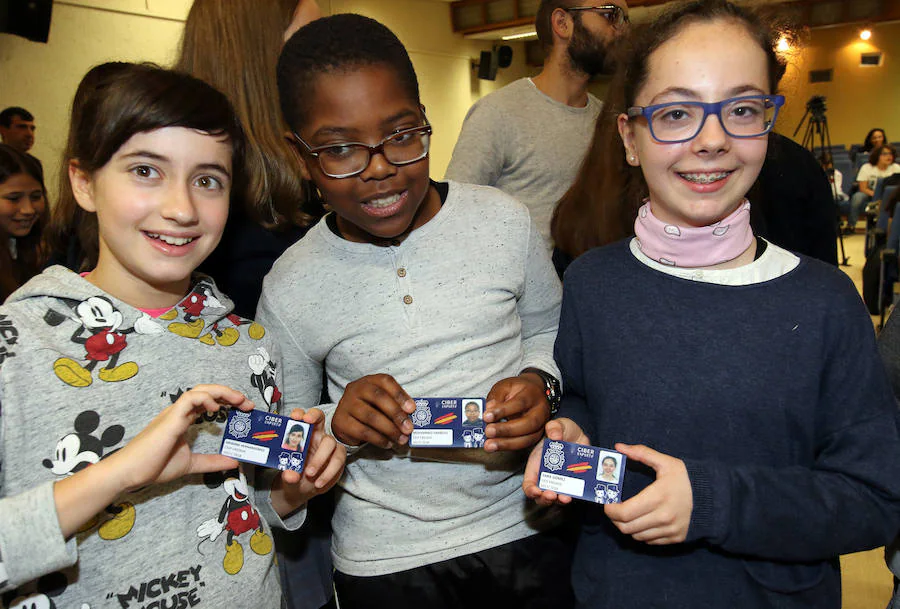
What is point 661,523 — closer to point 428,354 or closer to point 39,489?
point 428,354

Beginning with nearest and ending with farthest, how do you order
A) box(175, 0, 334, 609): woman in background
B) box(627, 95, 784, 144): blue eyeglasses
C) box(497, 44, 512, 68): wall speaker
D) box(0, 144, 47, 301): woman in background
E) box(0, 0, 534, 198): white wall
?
box(627, 95, 784, 144): blue eyeglasses, box(175, 0, 334, 609): woman in background, box(0, 144, 47, 301): woman in background, box(0, 0, 534, 198): white wall, box(497, 44, 512, 68): wall speaker

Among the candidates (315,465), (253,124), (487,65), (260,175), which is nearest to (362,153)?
(260,175)

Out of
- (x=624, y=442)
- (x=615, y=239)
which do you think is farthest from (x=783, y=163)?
(x=624, y=442)

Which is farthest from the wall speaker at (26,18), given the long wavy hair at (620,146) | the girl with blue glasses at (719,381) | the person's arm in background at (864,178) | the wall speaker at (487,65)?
the person's arm in background at (864,178)

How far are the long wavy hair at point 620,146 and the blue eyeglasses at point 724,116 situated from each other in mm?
92

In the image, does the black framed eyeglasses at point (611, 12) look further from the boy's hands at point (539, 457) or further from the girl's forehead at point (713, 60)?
the boy's hands at point (539, 457)

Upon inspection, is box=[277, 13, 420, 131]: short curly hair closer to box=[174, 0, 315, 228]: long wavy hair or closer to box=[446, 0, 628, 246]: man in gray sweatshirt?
box=[174, 0, 315, 228]: long wavy hair

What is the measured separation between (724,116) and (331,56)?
2.64 feet

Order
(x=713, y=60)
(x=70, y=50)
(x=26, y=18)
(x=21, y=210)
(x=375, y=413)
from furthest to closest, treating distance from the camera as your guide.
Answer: (x=70, y=50) → (x=26, y=18) → (x=21, y=210) → (x=375, y=413) → (x=713, y=60)

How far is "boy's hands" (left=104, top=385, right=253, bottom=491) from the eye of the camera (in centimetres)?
110

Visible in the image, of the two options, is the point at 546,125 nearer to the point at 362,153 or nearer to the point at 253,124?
the point at 253,124

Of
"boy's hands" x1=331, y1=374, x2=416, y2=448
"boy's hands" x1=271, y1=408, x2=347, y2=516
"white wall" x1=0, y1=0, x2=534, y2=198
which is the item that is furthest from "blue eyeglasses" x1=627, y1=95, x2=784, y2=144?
"white wall" x1=0, y1=0, x2=534, y2=198

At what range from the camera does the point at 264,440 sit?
1278 mm

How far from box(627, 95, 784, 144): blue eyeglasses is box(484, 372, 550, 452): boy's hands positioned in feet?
1.83
